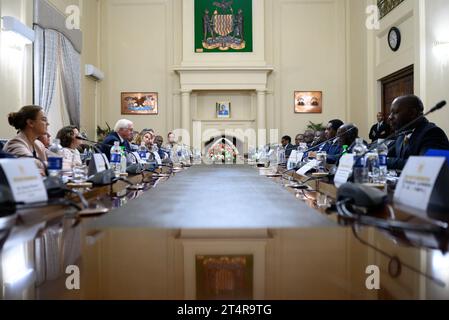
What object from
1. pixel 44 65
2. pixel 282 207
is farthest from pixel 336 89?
pixel 282 207

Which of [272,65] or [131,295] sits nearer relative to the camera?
[131,295]

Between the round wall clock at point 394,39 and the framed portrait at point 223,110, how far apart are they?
349 centimetres

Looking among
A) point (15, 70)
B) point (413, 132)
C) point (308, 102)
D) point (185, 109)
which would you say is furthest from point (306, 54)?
point (413, 132)

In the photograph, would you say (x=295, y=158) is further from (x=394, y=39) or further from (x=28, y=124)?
(x=394, y=39)

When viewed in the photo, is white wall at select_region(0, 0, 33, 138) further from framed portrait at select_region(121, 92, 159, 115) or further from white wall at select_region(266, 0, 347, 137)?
white wall at select_region(266, 0, 347, 137)

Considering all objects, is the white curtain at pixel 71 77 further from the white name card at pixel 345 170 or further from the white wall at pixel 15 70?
the white name card at pixel 345 170

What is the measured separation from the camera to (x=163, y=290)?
0.56 metres

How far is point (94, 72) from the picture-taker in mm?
7836

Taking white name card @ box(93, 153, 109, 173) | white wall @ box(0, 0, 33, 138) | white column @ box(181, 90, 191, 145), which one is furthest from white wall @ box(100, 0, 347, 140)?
white name card @ box(93, 153, 109, 173)

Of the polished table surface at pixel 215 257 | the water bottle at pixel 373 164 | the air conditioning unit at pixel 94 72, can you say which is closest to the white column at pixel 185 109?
the air conditioning unit at pixel 94 72

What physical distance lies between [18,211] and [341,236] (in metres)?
0.87
